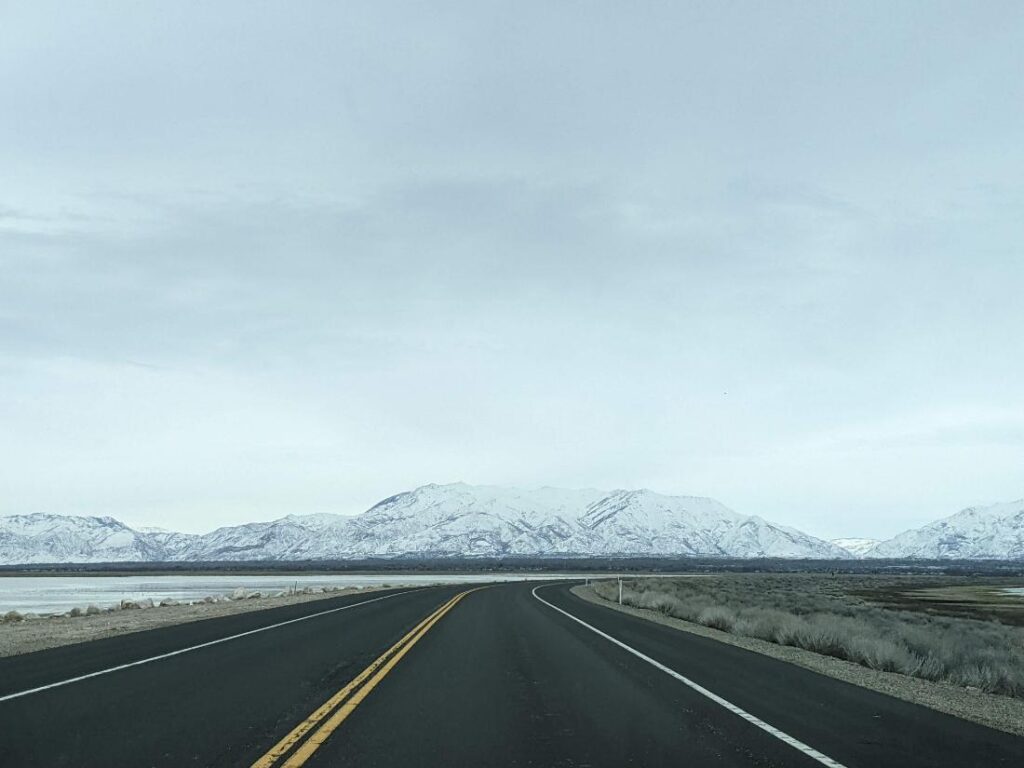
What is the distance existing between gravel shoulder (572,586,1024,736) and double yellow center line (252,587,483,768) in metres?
7.67

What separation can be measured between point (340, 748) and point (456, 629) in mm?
16257

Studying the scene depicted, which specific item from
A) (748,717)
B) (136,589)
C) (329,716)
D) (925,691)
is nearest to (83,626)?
(329,716)

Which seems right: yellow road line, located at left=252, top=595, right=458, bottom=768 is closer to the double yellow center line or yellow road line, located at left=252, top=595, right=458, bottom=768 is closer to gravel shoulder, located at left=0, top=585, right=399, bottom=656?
the double yellow center line

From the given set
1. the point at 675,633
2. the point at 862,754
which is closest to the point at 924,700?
the point at 862,754

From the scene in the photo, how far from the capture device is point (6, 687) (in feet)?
41.5

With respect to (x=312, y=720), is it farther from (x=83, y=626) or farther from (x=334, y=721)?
(x=83, y=626)

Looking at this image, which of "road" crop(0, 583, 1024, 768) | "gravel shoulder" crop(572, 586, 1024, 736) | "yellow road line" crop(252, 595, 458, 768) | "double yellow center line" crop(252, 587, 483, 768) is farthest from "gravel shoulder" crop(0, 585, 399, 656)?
"gravel shoulder" crop(572, 586, 1024, 736)

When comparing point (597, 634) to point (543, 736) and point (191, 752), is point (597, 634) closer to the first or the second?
point (543, 736)

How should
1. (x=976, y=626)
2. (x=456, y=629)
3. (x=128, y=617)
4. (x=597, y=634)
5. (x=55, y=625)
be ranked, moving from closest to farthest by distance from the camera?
(x=597, y=634) → (x=456, y=629) → (x=55, y=625) → (x=128, y=617) → (x=976, y=626)

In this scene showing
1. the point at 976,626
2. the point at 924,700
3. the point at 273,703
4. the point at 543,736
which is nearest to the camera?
the point at 543,736

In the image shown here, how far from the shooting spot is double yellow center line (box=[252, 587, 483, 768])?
7.96m

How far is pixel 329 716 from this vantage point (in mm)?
10078

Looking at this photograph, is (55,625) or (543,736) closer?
(543,736)

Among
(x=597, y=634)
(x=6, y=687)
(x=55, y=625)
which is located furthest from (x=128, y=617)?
(x=6, y=687)
